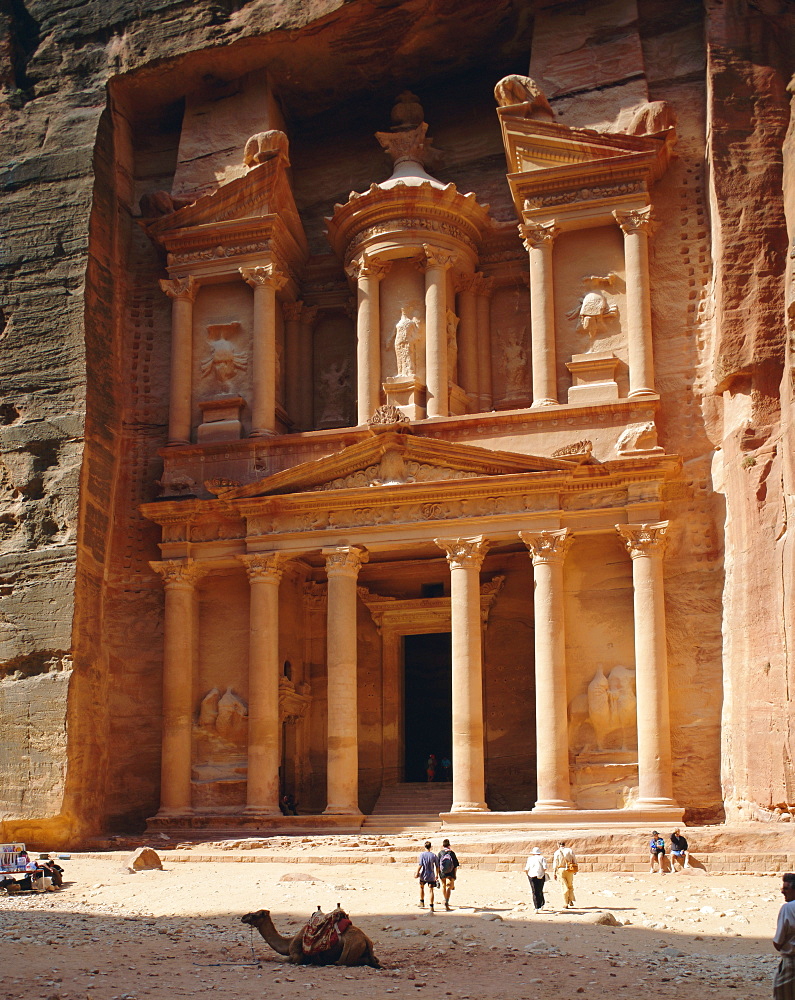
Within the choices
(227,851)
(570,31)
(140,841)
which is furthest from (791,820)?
(570,31)

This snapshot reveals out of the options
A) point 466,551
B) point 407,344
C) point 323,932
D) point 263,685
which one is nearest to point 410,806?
point 263,685

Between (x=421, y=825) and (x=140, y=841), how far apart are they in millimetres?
5265

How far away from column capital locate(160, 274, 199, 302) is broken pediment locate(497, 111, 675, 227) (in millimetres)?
7384

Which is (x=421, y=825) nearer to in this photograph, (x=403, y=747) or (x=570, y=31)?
(x=403, y=747)

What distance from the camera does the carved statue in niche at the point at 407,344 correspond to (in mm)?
27703

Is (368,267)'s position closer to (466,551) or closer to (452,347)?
(452,347)

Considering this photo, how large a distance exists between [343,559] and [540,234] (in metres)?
7.91

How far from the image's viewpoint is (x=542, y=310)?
2656 cm

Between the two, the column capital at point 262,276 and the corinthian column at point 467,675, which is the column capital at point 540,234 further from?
the corinthian column at point 467,675

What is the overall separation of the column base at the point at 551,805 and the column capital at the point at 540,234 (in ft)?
36.9

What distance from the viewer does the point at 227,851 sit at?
2269 centimetres

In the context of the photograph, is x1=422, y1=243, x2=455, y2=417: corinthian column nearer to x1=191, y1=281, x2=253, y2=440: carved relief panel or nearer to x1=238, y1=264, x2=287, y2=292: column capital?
x1=238, y1=264, x2=287, y2=292: column capital

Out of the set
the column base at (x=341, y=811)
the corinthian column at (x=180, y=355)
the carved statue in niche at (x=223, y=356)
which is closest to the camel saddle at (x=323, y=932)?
the column base at (x=341, y=811)

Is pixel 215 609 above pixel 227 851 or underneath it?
above
